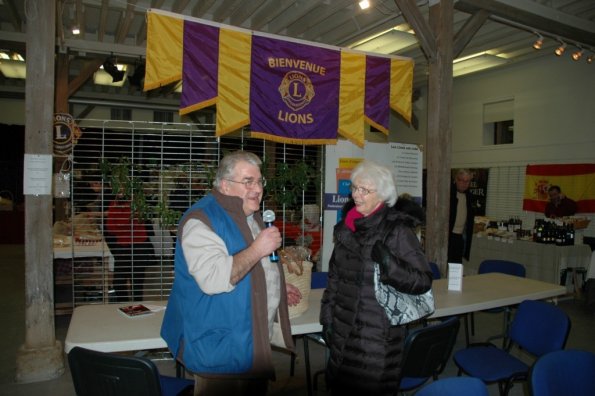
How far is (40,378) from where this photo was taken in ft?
11.2

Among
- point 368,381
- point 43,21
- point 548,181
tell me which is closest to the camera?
point 368,381

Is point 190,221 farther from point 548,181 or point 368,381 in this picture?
point 548,181

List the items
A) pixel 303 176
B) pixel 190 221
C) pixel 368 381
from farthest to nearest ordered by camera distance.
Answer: pixel 303 176 < pixel 368 381 < pixel 190 221

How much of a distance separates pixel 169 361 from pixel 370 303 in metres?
2.51

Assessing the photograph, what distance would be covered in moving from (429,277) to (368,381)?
1.80 feet

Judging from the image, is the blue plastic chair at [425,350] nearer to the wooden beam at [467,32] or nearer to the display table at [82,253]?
the display table at [82,253]

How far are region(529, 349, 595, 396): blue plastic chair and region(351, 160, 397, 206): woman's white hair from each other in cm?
93

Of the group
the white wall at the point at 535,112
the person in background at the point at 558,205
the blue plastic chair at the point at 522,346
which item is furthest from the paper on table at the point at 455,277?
the white wall at the point at 535,112

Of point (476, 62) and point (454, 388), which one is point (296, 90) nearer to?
point (454, 388)

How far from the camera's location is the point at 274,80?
14.8 feet

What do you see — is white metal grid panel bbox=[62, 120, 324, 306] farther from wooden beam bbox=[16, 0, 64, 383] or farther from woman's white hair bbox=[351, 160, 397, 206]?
woman's white hair bbox=[351, 160, 397, 206]

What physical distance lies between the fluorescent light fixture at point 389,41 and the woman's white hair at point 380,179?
5580mm

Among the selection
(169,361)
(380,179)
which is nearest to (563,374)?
(380,179)

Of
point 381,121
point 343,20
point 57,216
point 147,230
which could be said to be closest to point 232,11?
point 343,20
